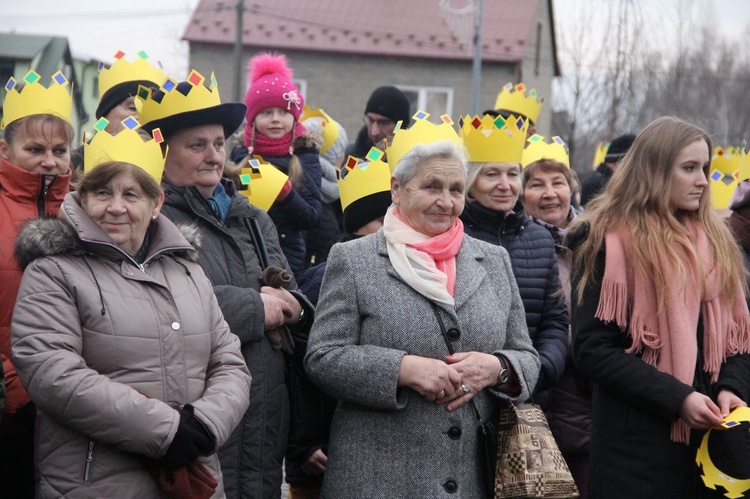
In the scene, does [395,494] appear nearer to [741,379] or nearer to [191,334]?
[191,334]

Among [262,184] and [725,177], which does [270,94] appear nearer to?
[262,184]

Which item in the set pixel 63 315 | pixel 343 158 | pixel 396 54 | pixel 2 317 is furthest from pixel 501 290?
pixel 396 54

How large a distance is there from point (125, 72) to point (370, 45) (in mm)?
22629

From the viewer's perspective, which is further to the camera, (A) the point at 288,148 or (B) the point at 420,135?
(A) the point at 288,148

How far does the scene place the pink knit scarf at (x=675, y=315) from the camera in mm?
3898

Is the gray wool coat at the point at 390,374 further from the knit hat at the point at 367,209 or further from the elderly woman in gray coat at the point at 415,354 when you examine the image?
the knit hat at the point at 367,209

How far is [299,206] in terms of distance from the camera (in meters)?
5.89

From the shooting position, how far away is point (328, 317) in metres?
3.83

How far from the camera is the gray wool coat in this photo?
3703 millimetres

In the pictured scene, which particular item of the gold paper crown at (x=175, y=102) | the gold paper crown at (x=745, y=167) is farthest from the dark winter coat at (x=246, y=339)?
the gold paper crown at (x=745, y=167)

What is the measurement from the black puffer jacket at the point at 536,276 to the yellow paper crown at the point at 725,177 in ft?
5.77

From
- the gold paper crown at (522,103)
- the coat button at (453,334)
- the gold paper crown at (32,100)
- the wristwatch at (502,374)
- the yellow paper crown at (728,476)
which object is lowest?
the yellow paper crown at (728,476)

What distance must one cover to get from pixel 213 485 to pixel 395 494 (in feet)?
2.30

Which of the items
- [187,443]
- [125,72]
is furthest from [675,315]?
[125,72]
